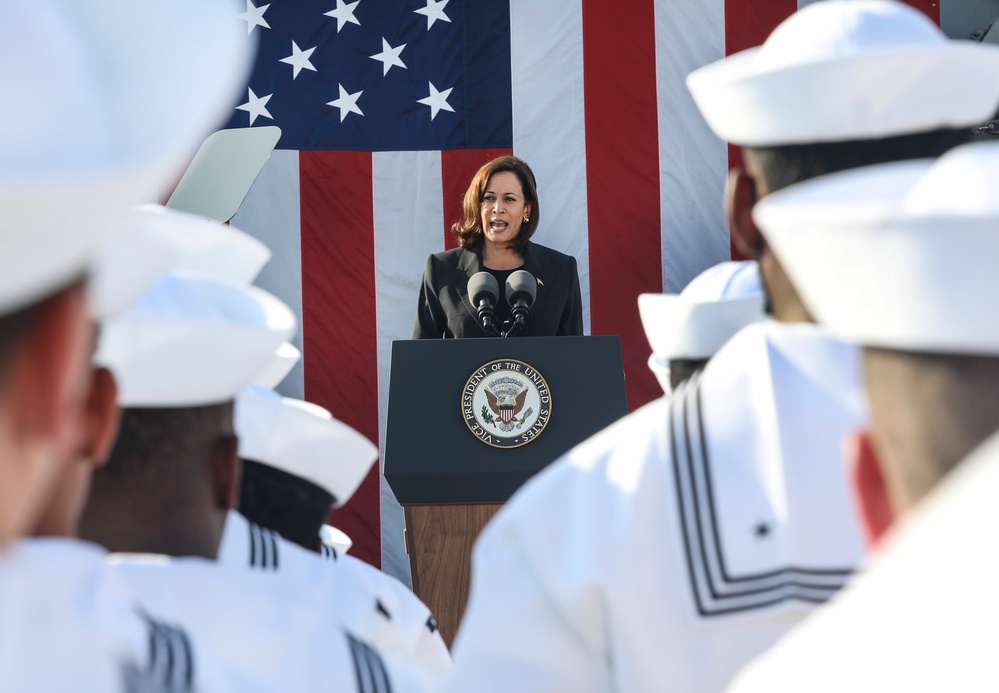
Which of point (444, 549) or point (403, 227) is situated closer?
point (444, 549)

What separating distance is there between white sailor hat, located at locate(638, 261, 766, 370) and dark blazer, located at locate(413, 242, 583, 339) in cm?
199

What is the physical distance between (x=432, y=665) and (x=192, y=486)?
61cm

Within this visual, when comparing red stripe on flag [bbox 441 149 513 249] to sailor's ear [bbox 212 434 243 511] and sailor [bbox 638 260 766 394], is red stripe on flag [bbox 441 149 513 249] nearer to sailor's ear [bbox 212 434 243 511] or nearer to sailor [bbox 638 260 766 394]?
sailor [bbox 638 260 766 394]

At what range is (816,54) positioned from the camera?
1170mm

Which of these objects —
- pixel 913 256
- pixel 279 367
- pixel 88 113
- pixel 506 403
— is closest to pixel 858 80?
pixel 913 256

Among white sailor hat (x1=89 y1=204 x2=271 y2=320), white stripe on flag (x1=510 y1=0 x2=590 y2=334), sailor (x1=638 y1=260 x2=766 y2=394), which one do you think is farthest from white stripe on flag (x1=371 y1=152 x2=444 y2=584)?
white sailor hat (x1=89 y1=204 x2=271 y2=320)

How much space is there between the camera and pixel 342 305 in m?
5.14

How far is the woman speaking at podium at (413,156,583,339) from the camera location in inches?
158

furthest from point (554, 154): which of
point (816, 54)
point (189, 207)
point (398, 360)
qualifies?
point (816, 54)

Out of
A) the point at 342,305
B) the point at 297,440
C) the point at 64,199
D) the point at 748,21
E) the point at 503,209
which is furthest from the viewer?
the point at 748,21

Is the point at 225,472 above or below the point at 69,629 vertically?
below

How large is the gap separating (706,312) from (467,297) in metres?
2.15

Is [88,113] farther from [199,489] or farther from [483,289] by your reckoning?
[483,289]

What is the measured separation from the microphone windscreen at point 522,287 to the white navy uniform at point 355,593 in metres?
1.98
